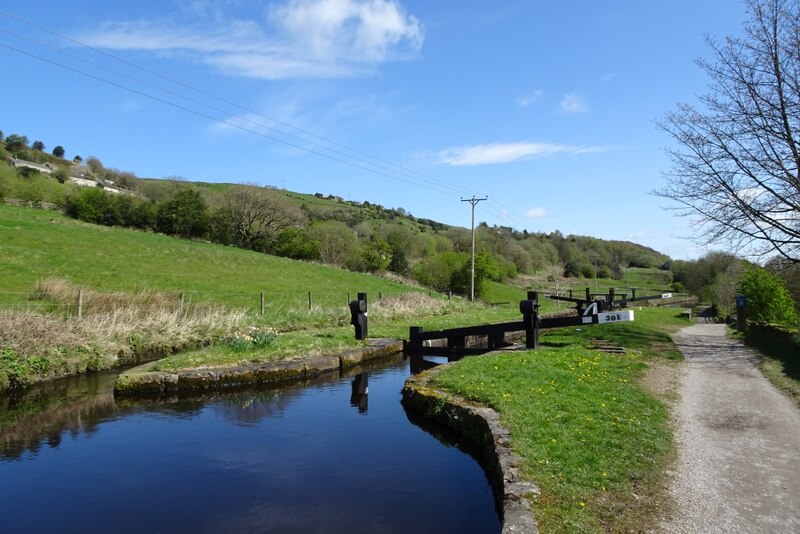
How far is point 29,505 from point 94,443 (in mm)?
1971

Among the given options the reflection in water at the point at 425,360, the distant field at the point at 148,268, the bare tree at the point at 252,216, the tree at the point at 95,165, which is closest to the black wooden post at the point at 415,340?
the reflection in water at the point at 425,360

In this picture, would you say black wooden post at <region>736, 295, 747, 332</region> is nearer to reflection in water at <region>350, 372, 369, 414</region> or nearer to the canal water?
reflection in water at <region>350, 372, 369, 414</region>

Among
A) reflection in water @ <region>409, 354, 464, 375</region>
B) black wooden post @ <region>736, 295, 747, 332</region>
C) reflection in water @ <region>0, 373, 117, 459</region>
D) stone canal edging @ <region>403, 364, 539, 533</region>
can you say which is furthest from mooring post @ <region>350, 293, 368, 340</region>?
black wooden post @ <region>736, 295, 747, 332</region>

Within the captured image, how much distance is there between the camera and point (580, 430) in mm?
6230

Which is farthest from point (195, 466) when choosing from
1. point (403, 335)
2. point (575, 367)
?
point (403, 335)

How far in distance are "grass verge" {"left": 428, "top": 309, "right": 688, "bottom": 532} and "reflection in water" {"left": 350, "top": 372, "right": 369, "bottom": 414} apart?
1.49 m

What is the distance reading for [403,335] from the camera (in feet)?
57.6

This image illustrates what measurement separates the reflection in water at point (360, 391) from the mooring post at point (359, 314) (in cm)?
232

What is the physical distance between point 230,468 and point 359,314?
8.58 meters

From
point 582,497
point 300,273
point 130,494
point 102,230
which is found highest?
point 102,230

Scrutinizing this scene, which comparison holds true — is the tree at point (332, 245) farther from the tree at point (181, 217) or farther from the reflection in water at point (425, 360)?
the reflection in water at point (425, 360)

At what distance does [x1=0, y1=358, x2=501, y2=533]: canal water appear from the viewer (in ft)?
16.4

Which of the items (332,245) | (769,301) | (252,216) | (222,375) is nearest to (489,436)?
(222,375)

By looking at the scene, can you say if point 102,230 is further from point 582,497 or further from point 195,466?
point 582,497
